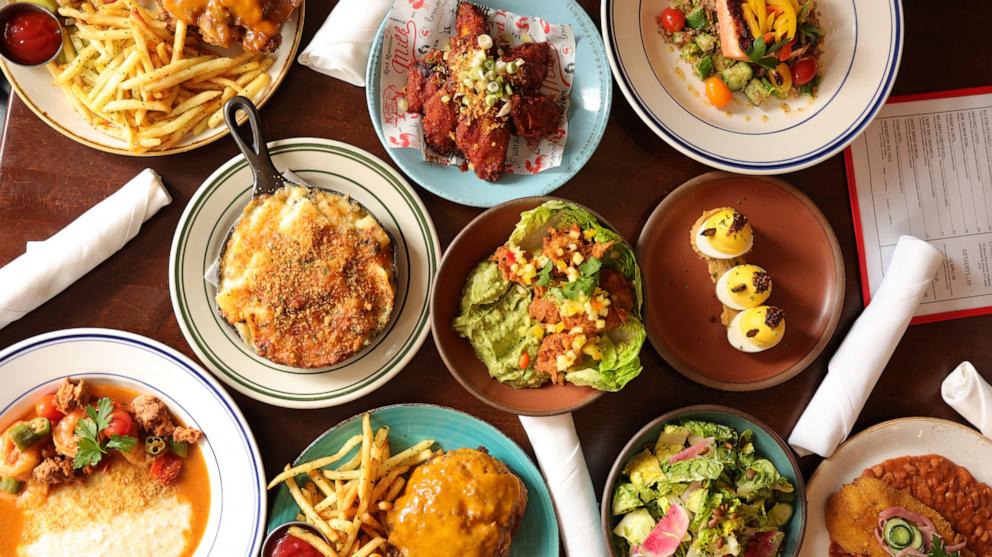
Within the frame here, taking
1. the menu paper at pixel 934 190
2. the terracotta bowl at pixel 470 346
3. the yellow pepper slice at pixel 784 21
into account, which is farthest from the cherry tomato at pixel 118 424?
the menu paper at pixel 934 190

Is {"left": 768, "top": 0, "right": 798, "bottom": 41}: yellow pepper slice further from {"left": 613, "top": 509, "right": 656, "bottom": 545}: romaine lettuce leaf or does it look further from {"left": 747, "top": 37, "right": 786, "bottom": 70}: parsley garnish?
{"left": 613, "top": 509, "right": 656, "bottom": 545}: romaine lettuce leaf

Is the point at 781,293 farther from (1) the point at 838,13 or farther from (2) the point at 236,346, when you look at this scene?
(2) the point at 236,346

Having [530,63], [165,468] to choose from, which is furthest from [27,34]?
[530,63]

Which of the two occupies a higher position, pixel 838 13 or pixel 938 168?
pixel 838 13

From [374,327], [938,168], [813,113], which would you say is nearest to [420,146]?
[374,327]

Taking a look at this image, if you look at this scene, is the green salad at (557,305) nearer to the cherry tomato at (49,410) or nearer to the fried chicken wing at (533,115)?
the fried chicken wing at (533,115)
